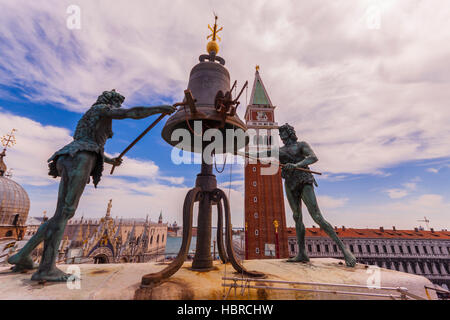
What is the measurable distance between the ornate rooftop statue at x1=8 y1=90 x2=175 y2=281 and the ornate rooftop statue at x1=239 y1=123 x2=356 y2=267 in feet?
10.6

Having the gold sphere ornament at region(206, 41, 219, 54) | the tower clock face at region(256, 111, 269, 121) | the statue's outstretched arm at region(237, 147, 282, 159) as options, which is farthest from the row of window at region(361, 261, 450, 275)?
the gold sphere ornament at region(206, 41, 219, 54)

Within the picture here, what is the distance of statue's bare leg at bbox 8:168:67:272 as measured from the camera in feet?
10.5

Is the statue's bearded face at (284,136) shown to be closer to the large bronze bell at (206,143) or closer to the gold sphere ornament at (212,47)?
the large bronze bell at (206,143)

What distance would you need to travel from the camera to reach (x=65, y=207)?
10.5ft

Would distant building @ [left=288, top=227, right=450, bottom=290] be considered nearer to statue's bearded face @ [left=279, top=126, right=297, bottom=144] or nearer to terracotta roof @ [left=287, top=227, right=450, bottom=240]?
terracotta roof @ [left=287, top=227, right=450, bottom=240]

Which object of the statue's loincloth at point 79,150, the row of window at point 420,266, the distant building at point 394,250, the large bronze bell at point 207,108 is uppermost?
the large bronze bell at point 207,108

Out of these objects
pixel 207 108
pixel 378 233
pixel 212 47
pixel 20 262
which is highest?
pixel 212 47

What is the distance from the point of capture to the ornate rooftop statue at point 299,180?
475 centimetres

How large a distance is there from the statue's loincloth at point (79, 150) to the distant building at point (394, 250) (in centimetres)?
4598

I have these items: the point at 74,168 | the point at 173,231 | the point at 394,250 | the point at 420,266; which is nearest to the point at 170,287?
the point at 74,168

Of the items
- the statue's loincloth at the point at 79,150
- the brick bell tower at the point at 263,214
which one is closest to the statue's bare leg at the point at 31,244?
the statue's loincloth at the point at 79,150

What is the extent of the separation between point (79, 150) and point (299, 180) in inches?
188

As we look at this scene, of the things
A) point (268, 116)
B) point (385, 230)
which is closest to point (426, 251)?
point (385, 230)

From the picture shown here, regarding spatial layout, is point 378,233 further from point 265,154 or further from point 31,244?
point 31,244
